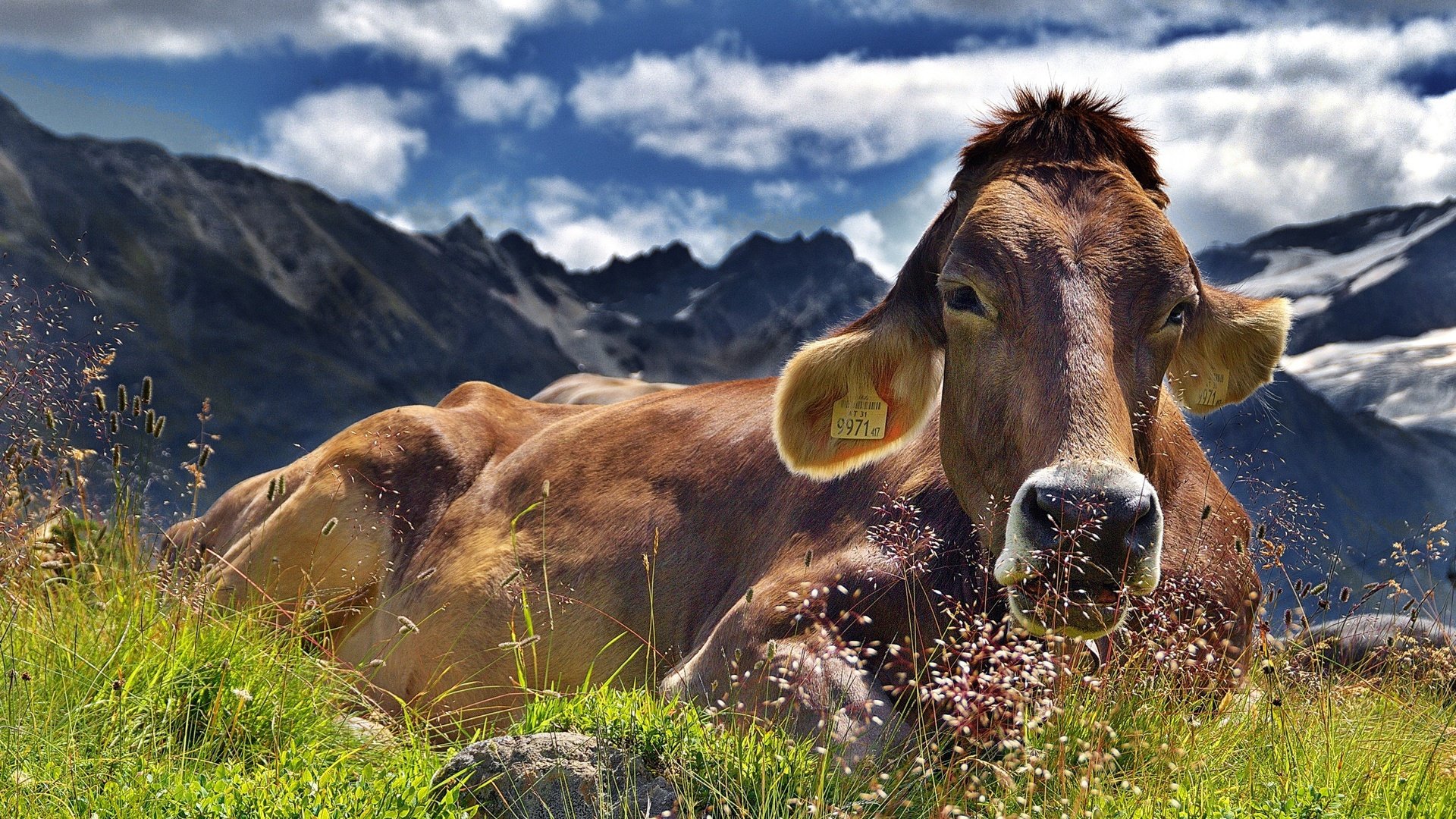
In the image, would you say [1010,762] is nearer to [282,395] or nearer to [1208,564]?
[1208,564]

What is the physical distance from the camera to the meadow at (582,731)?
3018 mm

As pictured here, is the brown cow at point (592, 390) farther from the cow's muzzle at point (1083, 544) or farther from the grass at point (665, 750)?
the cow's muzzle at point (1083, 544)

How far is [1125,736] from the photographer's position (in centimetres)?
335

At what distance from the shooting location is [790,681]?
3.97 m

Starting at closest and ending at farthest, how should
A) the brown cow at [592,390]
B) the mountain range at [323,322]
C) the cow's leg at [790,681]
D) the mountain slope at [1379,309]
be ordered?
the cow's leg at [790,681]
the brown cow at [592,390]
the mountain range at [323,322]
the mountain slope at [1379,309]

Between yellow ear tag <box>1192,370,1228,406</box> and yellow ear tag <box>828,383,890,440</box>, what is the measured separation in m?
1.32

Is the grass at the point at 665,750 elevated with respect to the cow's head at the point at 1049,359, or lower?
lower

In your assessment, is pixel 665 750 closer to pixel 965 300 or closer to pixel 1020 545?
pixel 1020 545

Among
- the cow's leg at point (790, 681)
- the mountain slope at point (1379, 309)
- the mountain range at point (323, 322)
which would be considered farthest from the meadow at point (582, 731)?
the mountain slope at point (1379, 309)

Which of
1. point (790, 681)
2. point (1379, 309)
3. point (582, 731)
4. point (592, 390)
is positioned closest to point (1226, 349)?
point (790, 681)

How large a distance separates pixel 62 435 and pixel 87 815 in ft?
8.84

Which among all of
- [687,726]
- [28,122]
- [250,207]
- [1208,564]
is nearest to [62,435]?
[687,726]

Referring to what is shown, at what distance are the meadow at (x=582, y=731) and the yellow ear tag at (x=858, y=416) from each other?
1086 mm

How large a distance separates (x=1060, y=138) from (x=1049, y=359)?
1.24 meters
